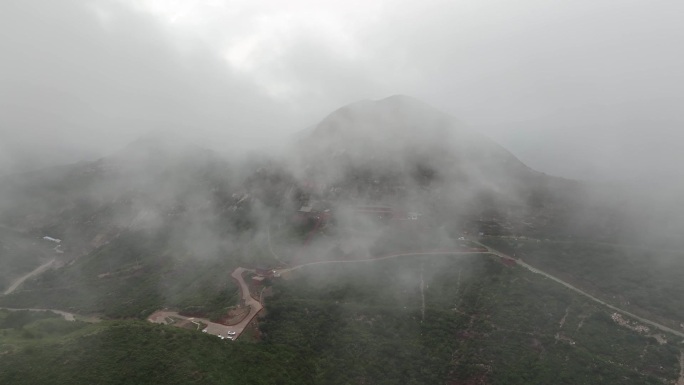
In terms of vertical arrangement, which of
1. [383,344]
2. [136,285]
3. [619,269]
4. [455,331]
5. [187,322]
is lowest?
[383,344]

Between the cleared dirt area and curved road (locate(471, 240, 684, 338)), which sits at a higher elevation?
curved road (locate(471, 240, 684, 338))

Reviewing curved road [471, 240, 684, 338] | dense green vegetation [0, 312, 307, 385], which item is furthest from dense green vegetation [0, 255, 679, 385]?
curved road [471, 240, 684, 338]

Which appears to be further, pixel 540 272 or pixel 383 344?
pixel 540 272

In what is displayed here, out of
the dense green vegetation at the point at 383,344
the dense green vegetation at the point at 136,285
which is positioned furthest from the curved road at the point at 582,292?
the dense green vegetation at the point at 136,285

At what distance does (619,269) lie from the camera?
14412 cm

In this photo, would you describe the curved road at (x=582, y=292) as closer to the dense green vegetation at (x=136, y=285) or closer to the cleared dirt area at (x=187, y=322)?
the dense green vegetation at (x=136, y=285)

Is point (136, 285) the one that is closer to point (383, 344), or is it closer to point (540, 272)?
point (383, 344)

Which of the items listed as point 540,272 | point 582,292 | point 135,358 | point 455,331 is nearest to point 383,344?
point 455,331

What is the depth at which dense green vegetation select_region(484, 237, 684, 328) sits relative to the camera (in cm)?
12900

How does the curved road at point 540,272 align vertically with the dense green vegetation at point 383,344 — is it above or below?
above

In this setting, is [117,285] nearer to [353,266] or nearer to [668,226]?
[353,266]

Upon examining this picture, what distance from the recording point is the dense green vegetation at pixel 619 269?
129 metres

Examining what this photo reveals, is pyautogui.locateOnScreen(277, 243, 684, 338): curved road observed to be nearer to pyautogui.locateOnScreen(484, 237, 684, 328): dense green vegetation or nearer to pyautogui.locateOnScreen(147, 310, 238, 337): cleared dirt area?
pyautogui.locateOnScreen(484, 237, 684, 328): dense green vegetation

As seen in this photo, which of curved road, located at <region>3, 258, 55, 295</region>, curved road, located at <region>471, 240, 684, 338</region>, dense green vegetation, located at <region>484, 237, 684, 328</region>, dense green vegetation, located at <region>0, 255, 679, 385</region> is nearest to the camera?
dense green vegetation, located at <region>0, 255, 679, 385</region>
